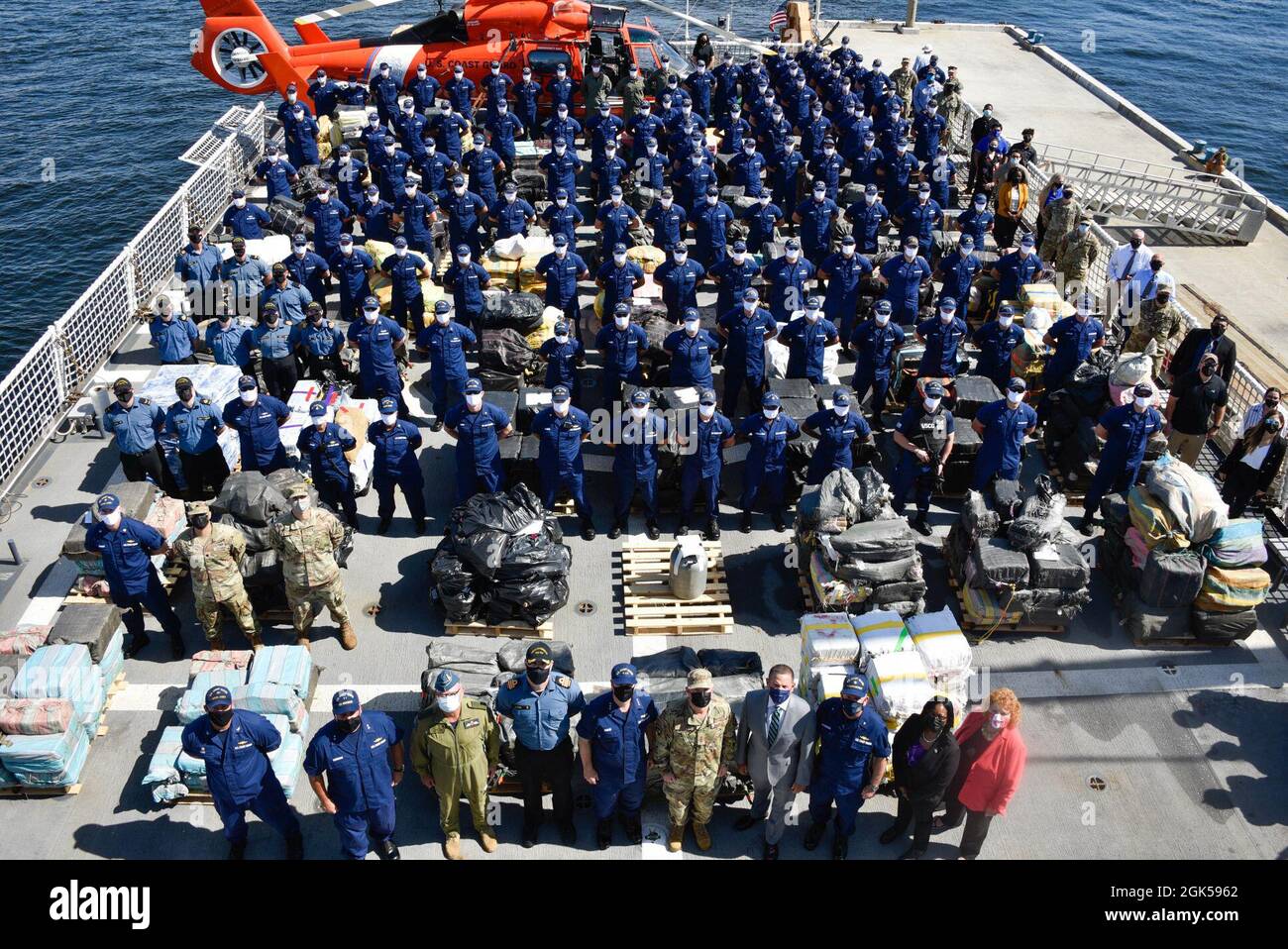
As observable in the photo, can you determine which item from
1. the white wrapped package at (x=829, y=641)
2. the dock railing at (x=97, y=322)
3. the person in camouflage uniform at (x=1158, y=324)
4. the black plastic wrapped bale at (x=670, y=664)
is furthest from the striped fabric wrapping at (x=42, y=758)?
the person in camouflage uniform at (x=1158, y=324)

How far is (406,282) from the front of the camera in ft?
41.8

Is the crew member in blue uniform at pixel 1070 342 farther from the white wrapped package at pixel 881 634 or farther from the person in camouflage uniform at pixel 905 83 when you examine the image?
the person in camouflage uniform at pixel 905 83

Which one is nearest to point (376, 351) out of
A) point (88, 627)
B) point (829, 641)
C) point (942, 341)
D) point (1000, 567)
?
point (88, 627)

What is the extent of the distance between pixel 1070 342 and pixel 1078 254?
3.35 meters

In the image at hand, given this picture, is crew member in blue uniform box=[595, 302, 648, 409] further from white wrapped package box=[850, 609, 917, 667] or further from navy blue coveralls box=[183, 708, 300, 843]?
navy blue coveralls box=[183, 708, 300, 843]

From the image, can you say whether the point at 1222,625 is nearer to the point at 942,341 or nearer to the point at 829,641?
the point at 829,641

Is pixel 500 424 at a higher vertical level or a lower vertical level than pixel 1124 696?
higher

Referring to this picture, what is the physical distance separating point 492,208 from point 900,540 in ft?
31.7

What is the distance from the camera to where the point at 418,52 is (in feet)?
66.4

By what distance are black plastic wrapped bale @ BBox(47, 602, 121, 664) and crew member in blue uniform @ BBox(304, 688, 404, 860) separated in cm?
265

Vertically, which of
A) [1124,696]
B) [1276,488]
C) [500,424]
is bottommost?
[1124,696]

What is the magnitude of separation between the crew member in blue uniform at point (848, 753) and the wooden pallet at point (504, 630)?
9.64ft

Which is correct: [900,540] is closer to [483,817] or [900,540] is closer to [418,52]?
[483,817]
